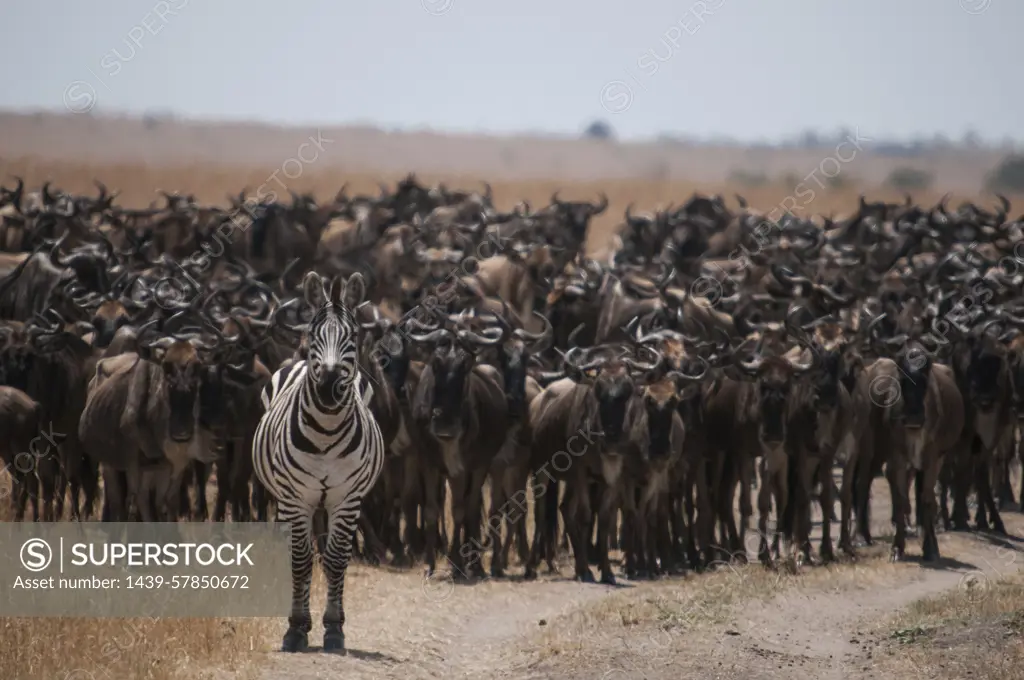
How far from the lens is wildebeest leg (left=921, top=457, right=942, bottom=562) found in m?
16.2

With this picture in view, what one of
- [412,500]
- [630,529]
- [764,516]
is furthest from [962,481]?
[412,500]

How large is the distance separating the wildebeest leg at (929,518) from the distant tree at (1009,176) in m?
60.8

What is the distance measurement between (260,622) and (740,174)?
265 feet

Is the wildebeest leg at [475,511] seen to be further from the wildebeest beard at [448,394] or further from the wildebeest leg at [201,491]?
the wildebeest leg at [201,491]

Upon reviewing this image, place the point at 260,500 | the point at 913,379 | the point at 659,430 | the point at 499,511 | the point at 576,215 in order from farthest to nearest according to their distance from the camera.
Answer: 1. the point at 576,215
2. the point at 913,379
3. the point at 260,500
4. the point at 499,511
5. the point at 659,430

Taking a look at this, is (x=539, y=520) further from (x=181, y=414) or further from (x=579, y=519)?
(x=181, y=414)

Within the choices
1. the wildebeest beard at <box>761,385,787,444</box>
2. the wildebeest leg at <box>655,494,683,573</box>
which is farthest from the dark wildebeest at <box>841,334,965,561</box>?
the wildebeest leg at <box>655,494,683,573</box>

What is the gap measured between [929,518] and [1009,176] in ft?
211

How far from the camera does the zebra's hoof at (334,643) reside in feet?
36.4

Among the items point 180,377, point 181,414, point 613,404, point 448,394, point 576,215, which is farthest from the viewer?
point 576,215

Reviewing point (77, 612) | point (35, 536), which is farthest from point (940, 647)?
point (35, 536)

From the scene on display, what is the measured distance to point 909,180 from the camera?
83062mm

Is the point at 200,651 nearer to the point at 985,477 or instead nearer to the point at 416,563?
the point at 416,563

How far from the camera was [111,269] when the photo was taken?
77.1 ft
